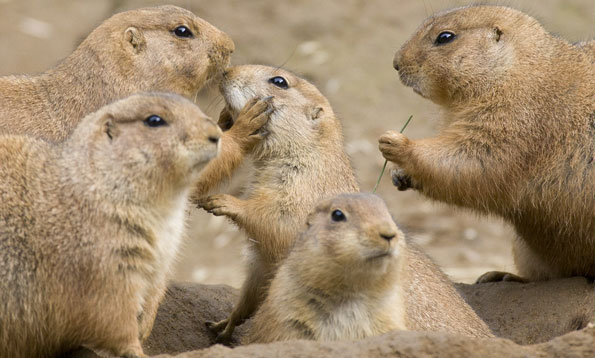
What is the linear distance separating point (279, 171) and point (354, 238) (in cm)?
136

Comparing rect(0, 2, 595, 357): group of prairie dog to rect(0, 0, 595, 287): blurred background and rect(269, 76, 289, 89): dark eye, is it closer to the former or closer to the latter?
rect(269, 76, 289, 89): dark eye

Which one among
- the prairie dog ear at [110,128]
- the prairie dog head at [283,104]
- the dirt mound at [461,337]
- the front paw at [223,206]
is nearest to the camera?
the dirt mound at [461,337]

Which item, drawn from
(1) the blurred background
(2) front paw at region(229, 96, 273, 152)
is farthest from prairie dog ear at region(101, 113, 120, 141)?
(1) the blurred background

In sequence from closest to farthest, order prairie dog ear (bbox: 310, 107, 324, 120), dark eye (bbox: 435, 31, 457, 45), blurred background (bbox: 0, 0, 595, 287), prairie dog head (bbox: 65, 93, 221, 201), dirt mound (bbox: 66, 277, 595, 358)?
dirt mound (bbox: 66, 277, 595, 358) < prairie dog head (bbox: 65, 93, 221, 201) < prairie dog ear (bbox: 310, 107, 324, 120) < dark eye (bbox: 435, 31, 457, 45) < blurred background (bbox: 0, 0, 595, 287)

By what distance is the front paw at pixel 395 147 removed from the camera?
662cm

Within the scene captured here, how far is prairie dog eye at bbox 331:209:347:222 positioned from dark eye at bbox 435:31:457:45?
208cm

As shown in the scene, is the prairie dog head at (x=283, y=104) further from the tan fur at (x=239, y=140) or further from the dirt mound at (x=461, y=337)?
the dirt mound at (x=461, y=337)

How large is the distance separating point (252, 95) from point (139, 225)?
1749 mm

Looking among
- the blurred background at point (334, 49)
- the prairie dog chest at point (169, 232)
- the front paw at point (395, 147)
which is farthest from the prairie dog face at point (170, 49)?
the blurred background at point (334, 49)

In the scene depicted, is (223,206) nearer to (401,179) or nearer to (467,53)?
(401,179)

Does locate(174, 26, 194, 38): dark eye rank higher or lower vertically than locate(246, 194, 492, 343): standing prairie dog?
higher

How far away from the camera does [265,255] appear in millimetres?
6113

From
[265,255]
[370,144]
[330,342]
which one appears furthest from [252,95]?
[370,144]

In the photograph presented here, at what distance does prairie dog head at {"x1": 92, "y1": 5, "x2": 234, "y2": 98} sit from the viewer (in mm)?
6430
